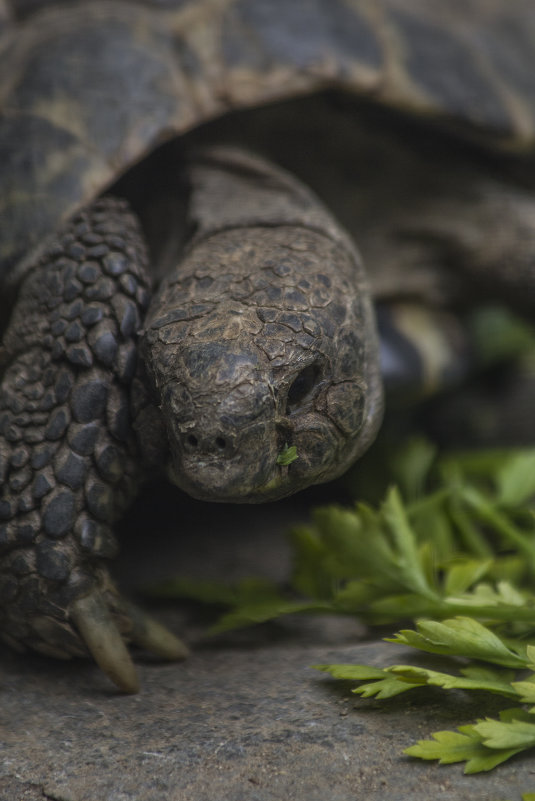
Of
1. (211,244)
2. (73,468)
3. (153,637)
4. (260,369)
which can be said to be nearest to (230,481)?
(260,369)

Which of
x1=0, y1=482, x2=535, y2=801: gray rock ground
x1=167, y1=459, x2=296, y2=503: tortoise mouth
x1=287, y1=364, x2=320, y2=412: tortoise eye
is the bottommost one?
x1=0, y1=482, x2=535, y2=801: gray rock ground

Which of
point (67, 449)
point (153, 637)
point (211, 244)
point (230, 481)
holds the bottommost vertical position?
point (153, 637)

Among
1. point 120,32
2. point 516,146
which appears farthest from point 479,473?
point 120,32

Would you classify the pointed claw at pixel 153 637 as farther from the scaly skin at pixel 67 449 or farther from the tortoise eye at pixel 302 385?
the tortoise eye at pixel 302 385

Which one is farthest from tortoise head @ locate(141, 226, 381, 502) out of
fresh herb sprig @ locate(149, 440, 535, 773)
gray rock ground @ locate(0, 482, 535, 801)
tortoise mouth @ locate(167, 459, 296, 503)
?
gray rock ground @ locate(0, 482, 535, 801)

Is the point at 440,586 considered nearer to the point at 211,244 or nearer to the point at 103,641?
the point at 103,641

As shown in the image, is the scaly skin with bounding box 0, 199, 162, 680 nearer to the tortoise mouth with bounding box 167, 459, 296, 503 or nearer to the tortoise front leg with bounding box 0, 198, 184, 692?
the tortoise front leg with bounding box 0, 198, 184, 692
